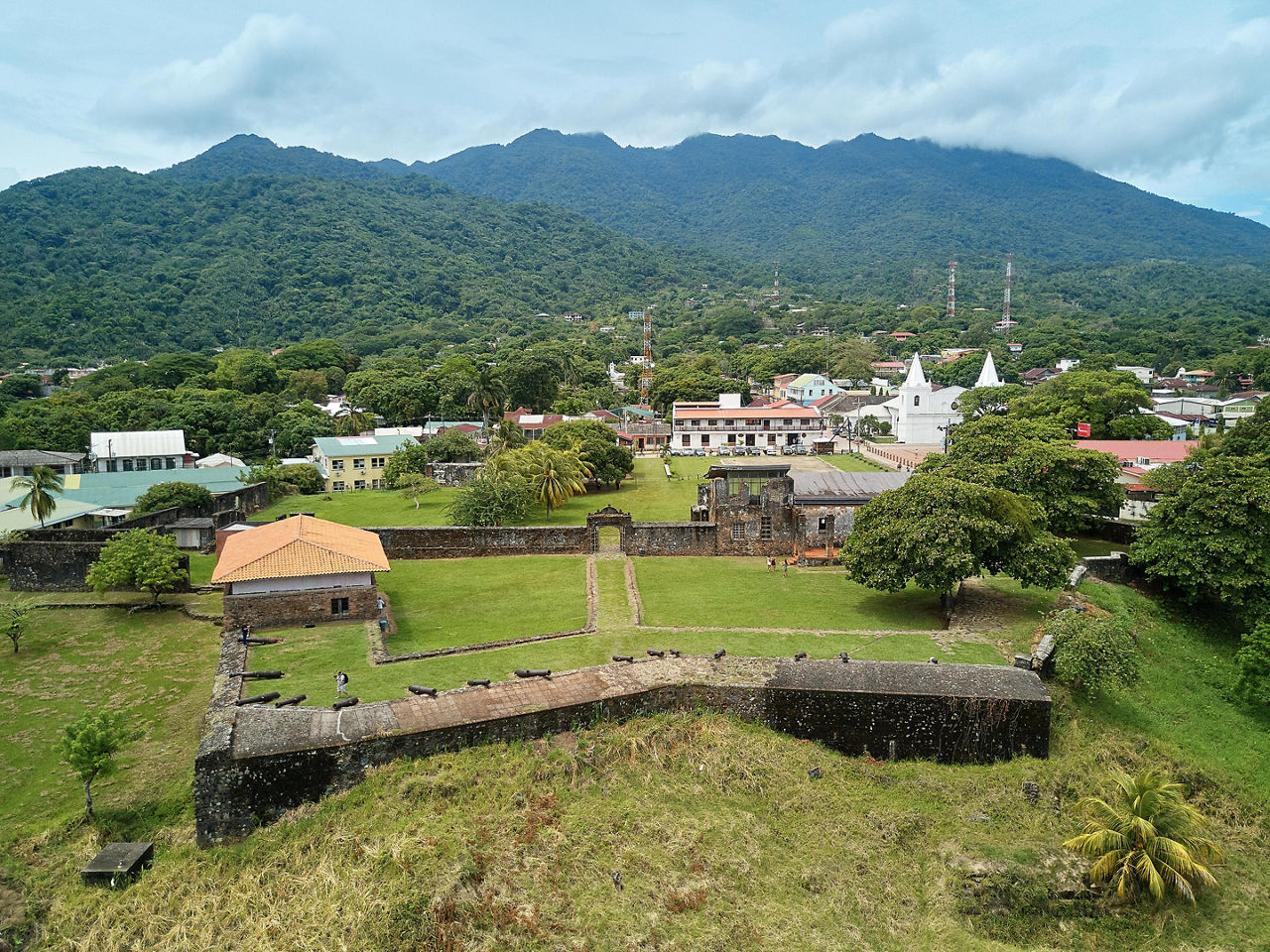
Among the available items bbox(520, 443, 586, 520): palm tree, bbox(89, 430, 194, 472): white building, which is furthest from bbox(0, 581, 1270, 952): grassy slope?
bbox(89, 430, 194, 472): white building

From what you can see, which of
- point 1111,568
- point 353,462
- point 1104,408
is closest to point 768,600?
point 1111,568

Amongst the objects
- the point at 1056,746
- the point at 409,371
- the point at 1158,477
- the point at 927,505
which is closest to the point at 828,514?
the point at 927,505

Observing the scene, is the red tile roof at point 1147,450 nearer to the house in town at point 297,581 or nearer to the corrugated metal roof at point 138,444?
the house in town at point 297,581

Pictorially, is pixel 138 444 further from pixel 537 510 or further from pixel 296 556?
pixel 296 556

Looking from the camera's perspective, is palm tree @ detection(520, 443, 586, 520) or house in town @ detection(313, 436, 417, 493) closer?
palm tree @ detection(520, 443, 586, 520)

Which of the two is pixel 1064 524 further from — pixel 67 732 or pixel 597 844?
pixel 67 732

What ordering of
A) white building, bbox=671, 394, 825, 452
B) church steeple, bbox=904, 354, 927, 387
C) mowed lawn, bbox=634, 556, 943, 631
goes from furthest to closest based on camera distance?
church steeple, bbox=904, 354, 927, 387
white building, bbox=671, 394, 825, 452
mowed lawn, bbox=634, 556, 943, 631

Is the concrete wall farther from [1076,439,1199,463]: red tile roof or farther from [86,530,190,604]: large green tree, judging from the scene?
[1076,439,1199,463]: red tile roof

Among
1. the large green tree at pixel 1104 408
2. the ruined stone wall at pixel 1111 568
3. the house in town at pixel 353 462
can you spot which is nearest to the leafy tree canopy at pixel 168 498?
the house in town at pixel 353 462
